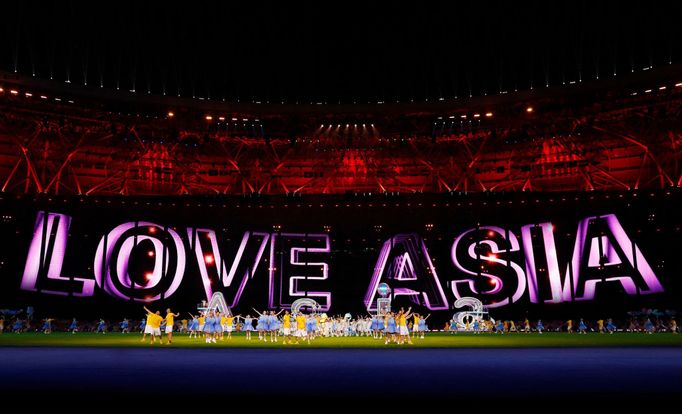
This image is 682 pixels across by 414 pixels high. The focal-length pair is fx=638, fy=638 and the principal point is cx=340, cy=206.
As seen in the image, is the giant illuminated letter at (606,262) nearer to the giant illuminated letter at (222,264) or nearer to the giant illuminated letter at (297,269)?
the giant illuminated letter at (297,269)

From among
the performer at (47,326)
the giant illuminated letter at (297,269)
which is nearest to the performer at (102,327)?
the performer at (47,326)

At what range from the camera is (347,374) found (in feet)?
37.5

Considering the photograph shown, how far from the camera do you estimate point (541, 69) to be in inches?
1345

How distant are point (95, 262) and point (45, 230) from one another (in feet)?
9.97

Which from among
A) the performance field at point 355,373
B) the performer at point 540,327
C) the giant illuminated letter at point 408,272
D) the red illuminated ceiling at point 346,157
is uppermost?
the red illuminated ceiling at point 346,157

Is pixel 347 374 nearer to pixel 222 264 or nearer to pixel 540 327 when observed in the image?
pixel 540 327

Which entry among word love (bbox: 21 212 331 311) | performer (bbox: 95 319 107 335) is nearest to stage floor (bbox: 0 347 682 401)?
performer (bbox: 95 319 107 335)

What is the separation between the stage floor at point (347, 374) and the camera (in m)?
9.06

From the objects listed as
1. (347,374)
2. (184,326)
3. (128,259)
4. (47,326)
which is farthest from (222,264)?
(347,374)

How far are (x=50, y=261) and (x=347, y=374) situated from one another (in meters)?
27.2

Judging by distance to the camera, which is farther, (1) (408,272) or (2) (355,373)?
(1) (408,272)

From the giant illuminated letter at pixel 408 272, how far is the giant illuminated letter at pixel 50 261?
1578cm

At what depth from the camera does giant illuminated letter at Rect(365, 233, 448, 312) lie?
118 feet

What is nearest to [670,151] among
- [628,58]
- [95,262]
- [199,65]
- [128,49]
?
[628,58]
